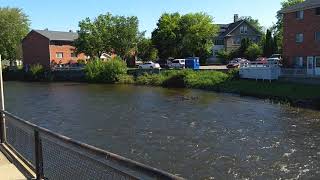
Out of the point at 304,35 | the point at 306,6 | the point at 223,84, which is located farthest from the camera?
the point at 223,84

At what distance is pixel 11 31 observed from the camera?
3873 inches

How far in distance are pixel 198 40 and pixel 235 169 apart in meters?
70.5

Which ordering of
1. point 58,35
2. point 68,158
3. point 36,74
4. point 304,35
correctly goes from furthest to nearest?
point 58,35, point 36,74, point 304,35, point 68,158

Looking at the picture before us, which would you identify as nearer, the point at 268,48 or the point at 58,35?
the point at 268,48

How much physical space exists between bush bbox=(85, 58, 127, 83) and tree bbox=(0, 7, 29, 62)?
1255 inches

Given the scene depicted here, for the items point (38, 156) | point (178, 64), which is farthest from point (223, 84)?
point (38, 156)

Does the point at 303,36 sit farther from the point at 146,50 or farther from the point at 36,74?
the point at 36,74

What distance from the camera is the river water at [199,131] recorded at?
17.5 meters

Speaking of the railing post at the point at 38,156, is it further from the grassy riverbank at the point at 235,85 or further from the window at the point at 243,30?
the window at the point at 243,30

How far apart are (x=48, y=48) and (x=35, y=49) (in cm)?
418

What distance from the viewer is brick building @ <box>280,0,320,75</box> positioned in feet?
163

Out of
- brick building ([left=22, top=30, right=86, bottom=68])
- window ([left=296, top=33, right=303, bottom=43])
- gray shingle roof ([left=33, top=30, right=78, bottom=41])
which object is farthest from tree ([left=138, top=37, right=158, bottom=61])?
window ([left=296, top=33, right=303, bottom=43])

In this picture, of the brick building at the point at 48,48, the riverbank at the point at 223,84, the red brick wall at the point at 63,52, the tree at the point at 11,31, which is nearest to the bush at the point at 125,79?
the riverbank at the point at 223,84

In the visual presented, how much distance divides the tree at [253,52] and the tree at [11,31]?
46.1m
